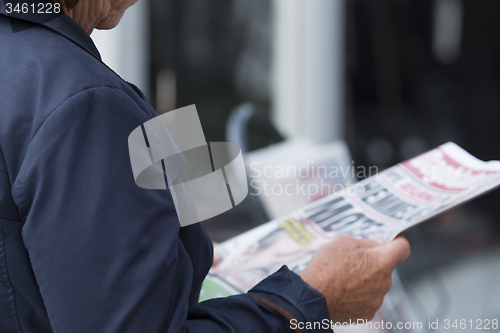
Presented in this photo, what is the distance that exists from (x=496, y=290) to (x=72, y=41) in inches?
87.2

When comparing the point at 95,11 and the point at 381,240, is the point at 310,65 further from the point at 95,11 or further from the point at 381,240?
the point at 95,11

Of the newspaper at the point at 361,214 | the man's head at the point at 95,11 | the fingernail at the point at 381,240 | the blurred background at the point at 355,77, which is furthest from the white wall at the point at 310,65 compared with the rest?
the man's head at the point at 95,11

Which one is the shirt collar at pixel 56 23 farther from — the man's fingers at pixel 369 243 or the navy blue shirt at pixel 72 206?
the man's fingers at pixel 369 243

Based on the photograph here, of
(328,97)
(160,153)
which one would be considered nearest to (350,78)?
(328,97)

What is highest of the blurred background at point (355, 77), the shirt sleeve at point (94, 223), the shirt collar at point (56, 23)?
the shirt collar at point (56, 23)

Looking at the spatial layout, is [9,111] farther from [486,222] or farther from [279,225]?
[486,222]

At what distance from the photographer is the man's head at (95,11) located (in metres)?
0.51

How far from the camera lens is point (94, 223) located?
0.41m

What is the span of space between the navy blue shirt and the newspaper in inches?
12.1

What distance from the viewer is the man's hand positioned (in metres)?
0.61

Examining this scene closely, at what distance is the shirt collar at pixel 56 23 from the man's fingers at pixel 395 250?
0.46 m

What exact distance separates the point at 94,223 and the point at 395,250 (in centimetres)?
45

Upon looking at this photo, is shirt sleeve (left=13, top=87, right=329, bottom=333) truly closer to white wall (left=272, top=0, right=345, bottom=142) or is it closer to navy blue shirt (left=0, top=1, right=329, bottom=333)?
navy blue shirt (left=0, top=1, right=329, bottom=333)

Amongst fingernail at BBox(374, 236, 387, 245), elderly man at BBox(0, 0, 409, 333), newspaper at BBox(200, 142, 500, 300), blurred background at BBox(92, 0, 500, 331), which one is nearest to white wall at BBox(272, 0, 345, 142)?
blurred background at BBox(92, 0, 500, 331)
